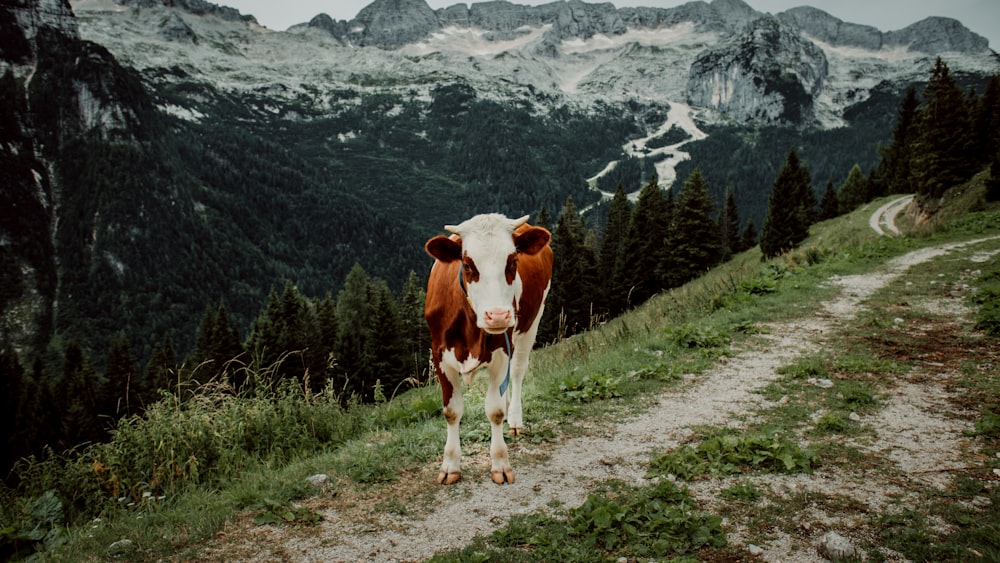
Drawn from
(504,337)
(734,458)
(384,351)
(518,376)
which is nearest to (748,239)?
(384,351)

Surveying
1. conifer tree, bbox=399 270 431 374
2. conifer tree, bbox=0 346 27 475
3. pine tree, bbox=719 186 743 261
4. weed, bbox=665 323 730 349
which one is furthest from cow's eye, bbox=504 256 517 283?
conifer tree, bbox=0 346 27 475

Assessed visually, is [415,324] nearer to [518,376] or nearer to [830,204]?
[518,376]

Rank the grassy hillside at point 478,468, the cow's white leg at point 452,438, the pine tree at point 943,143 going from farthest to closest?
the pine tree at point 943,143
the cow's white leg at point 452,438
the grassy hillside at point 478,468

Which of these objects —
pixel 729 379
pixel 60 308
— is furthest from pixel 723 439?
pixel 60 308

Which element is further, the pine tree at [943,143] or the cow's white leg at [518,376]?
the pine tree at [943,143]

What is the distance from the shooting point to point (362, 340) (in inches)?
2542

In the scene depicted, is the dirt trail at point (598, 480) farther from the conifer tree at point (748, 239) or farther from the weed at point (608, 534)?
the conifer tree at point (748, 239)

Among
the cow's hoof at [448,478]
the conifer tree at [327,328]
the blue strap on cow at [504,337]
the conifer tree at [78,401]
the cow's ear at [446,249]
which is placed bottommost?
the conifer tree at [78,401]

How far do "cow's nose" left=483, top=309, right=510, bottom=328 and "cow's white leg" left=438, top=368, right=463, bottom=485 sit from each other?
1.39 m

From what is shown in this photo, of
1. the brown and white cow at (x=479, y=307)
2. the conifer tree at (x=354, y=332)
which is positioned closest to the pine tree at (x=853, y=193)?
the conifer tree at (x=354, y=332)

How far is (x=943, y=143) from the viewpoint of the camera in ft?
114

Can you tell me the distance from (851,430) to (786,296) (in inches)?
336

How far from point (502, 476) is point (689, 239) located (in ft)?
151

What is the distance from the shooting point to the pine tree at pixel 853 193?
74.0 metres
